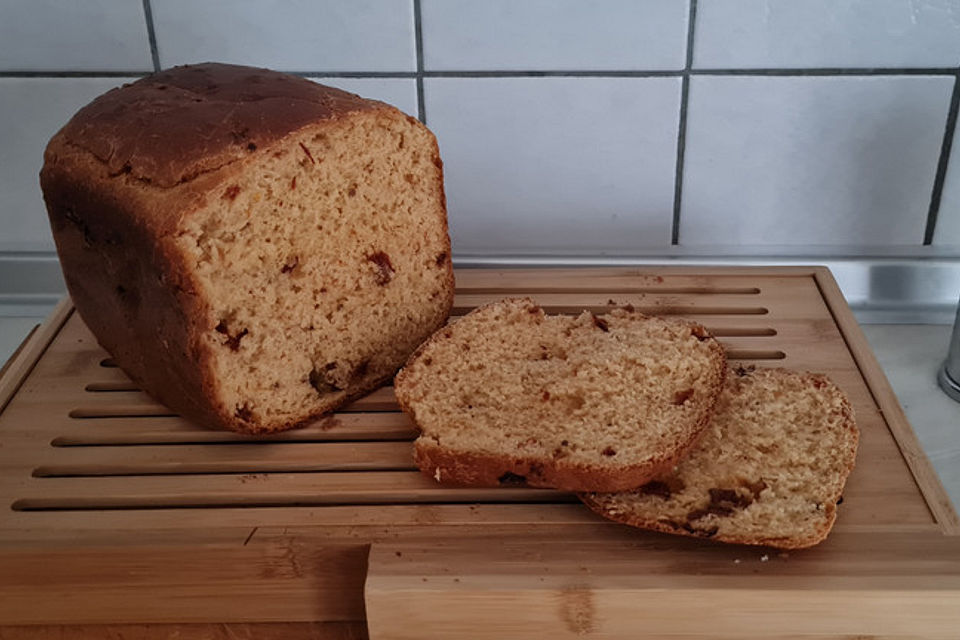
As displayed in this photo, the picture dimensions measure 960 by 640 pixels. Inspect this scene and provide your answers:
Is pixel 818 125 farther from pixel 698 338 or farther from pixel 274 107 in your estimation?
pixel 274 107

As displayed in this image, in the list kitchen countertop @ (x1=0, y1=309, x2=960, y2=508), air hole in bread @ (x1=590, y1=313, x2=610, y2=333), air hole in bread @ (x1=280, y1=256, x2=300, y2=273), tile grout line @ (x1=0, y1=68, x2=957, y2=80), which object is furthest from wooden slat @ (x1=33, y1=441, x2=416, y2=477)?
tile grout line @ (x1=0, y1=68, x2=957, y2=80)

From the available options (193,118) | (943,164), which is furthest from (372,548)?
(943,164)

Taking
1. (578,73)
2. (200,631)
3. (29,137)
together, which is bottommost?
(200,631)

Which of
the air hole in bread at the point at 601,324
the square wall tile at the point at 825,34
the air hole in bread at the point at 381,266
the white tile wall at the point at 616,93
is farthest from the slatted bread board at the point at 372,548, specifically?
the square wall tile at the point at 825,34

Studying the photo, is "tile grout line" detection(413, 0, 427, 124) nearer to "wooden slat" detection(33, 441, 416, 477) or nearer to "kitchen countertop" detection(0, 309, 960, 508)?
"wooden slat" detection(33, 441, 416, 477)

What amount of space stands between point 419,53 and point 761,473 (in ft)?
2.93

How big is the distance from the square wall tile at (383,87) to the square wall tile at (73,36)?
12.4 inches

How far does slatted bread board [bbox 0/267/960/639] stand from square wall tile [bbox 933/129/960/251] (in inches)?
17.9

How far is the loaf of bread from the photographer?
1104mm

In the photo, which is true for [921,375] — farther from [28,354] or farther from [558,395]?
[28,354]

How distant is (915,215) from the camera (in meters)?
1.61

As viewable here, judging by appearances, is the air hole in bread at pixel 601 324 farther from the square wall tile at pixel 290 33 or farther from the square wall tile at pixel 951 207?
the square wall tile at pixel 951 207

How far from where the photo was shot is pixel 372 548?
1.02m

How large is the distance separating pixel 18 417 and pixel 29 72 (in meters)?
0.67
